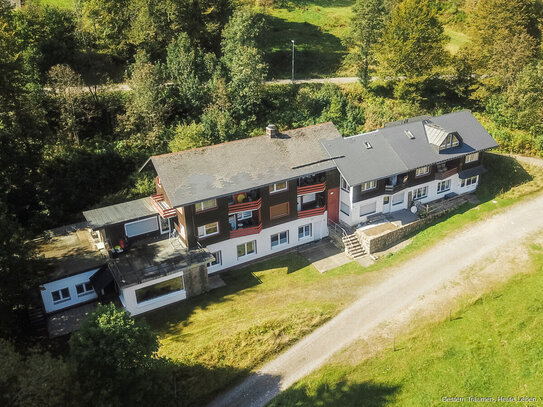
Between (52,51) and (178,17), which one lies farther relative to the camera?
(178,17)

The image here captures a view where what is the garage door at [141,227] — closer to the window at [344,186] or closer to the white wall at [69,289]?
the white wall at [69,289]

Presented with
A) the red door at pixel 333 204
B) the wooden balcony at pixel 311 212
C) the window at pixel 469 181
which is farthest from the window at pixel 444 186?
the wooden balcony at pixel 311 212

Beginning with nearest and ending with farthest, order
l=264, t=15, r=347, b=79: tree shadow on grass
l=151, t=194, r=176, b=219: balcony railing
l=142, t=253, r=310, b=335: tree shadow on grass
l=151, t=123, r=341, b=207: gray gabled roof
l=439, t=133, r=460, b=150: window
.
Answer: l=142, t=253, r=310, b=335: tree shadow on grass → l=151, t=123, r=341, b=207: gray gabled roof → l=151, t=194, r=176, b=219: balcony railing → l=439, t=133, r=460, b=150: window → l=264, t=15, r=347, b=79: tree shadow on grass

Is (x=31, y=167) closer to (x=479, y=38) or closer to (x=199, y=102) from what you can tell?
(x=199, y=102)

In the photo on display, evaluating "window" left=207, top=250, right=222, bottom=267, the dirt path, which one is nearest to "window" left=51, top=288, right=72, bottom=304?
"window" left=207, top=250, right=222, bottom=267

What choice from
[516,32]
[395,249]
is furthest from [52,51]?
[516,32]

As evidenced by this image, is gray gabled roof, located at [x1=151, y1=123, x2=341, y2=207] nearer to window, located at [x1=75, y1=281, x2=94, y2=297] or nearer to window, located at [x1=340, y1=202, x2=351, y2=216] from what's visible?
window, located at [x1=340, y1=202, x2=351, y2=216]
